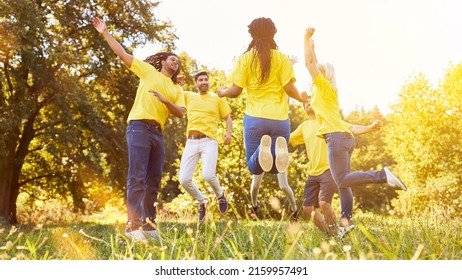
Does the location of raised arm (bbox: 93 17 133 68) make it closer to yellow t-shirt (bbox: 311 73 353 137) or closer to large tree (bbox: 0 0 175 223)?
yellow t-shirt (bbox: 311 73 353 137)

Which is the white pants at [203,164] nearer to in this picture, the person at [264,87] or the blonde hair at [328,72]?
the person at [264,87]

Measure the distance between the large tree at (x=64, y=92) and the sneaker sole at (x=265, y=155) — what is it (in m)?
8.49

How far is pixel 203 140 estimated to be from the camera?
22.4 ft

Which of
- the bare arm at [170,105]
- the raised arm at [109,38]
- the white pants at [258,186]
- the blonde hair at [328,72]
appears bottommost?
the white pants at [258,186]

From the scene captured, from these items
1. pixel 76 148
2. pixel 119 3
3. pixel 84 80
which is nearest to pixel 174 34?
pixel 119 3

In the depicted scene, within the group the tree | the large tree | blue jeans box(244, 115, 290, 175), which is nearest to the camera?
blue jeans box(244, 115, 290, 175)

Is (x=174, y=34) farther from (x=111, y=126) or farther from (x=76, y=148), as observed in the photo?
(x=76, y=148)

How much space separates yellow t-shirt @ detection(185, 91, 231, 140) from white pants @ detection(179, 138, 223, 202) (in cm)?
17

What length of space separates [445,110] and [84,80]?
53.2 ft

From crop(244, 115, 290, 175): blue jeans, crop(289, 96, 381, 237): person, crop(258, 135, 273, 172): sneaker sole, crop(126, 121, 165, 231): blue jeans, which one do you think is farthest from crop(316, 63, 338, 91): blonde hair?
crop(126, 121, 165, 231): blue jeans

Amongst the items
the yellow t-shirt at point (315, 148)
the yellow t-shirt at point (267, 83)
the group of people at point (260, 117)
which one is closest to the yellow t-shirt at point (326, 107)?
the group of people at point (260, 117)

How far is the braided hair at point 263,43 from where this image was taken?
5.08m

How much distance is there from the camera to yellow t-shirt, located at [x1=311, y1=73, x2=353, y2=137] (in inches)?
197

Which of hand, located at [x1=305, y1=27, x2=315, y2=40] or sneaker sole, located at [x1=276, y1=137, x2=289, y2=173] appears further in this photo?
sneaker sole, located at [x1=276, y1=137, x2=289, y2=173]
